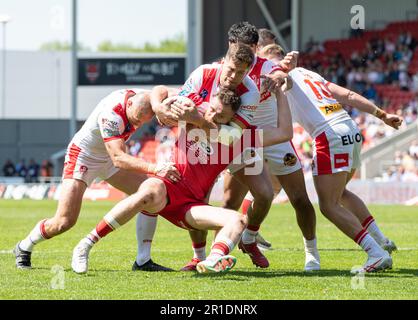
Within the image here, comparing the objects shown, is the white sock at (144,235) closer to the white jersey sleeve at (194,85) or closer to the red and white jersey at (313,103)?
the white jersey sleeve at (194,85)

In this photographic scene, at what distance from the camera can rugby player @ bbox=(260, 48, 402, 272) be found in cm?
980

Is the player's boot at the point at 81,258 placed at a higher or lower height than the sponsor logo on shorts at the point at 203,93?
lower

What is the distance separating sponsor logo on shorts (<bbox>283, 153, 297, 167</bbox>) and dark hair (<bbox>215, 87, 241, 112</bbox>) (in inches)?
72.0

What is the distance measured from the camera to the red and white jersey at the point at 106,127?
951 cm

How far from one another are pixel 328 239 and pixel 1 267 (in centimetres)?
613

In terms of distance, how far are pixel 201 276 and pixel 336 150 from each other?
1.95 m

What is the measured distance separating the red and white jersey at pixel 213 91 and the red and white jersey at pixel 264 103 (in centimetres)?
36

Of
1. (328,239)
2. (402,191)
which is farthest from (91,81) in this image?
(328,239)

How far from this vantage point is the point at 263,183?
10531 mm

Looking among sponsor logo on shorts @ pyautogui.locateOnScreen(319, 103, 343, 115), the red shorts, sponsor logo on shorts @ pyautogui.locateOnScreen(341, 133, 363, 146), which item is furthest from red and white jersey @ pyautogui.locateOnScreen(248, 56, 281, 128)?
the red shorts

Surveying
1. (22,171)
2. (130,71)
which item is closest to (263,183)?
(130,71)

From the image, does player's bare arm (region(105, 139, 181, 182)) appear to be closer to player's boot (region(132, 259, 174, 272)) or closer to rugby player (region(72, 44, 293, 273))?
rugby player (region(72, 44, 293, 273))

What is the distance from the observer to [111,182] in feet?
34.0

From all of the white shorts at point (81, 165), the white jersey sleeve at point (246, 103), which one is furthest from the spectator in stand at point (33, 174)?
the white jersey sleeve at point (246, 103)
